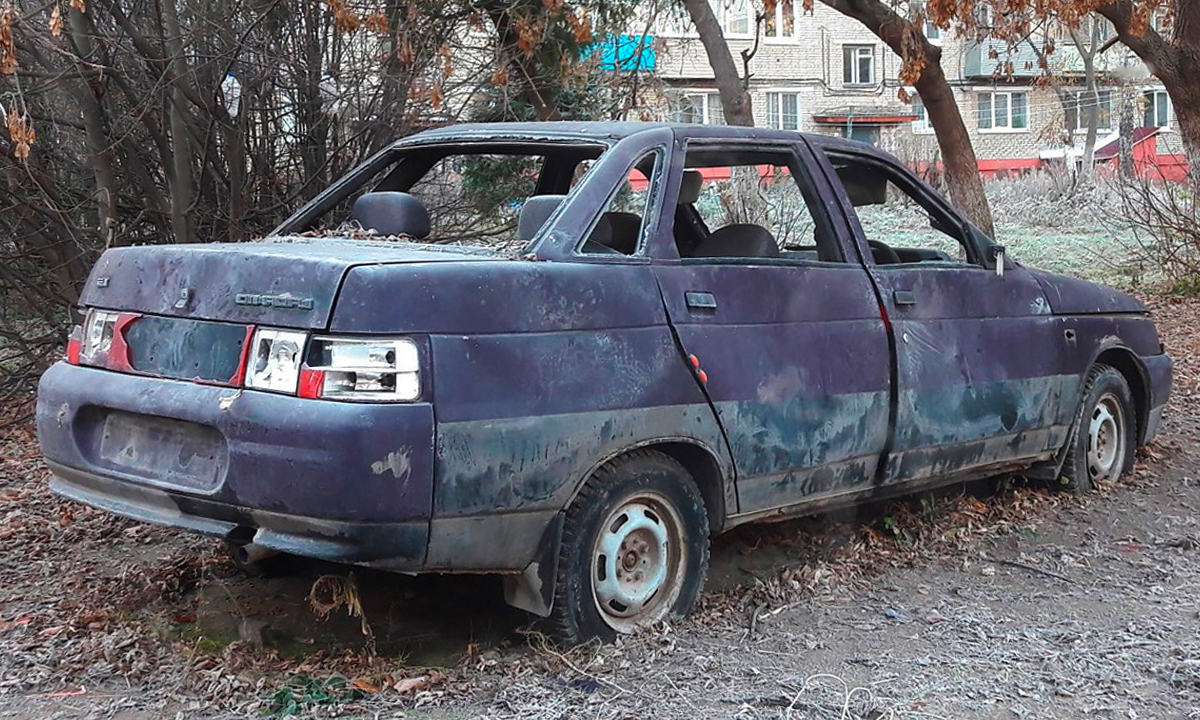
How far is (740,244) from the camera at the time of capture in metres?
4.71

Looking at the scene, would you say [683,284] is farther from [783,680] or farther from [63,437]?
[63,437]

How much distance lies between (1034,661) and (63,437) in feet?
10.4

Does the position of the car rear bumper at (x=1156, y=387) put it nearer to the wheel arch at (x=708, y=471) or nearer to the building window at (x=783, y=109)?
the wheel arch at (x=708, y=471)

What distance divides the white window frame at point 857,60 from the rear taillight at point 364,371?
3997 centimetres

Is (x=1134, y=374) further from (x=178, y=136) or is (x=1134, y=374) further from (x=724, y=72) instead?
(x=724, y=72)

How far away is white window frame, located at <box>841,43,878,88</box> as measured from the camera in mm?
42031

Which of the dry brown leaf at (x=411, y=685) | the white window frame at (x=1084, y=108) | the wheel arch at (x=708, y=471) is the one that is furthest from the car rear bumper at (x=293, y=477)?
the white window frame at (x=1084, y=108)

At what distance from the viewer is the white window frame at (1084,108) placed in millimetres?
40997

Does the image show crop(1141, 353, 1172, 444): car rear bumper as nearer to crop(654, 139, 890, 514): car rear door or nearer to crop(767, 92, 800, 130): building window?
crop(654, 139, 890, 514): car rear door

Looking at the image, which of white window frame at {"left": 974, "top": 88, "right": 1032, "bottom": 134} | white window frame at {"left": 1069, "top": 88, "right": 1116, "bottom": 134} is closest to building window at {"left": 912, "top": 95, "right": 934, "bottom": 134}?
white window frame at {"left": 974, "top": 88, "right": 1032, "bottom": 134}

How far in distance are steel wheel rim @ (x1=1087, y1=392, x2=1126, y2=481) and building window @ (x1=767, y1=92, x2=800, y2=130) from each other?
3526 cm

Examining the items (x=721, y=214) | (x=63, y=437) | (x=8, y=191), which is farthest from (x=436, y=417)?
(x=721, y=214)

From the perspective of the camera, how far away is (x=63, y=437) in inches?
158

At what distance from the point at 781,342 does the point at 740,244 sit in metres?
0.48
